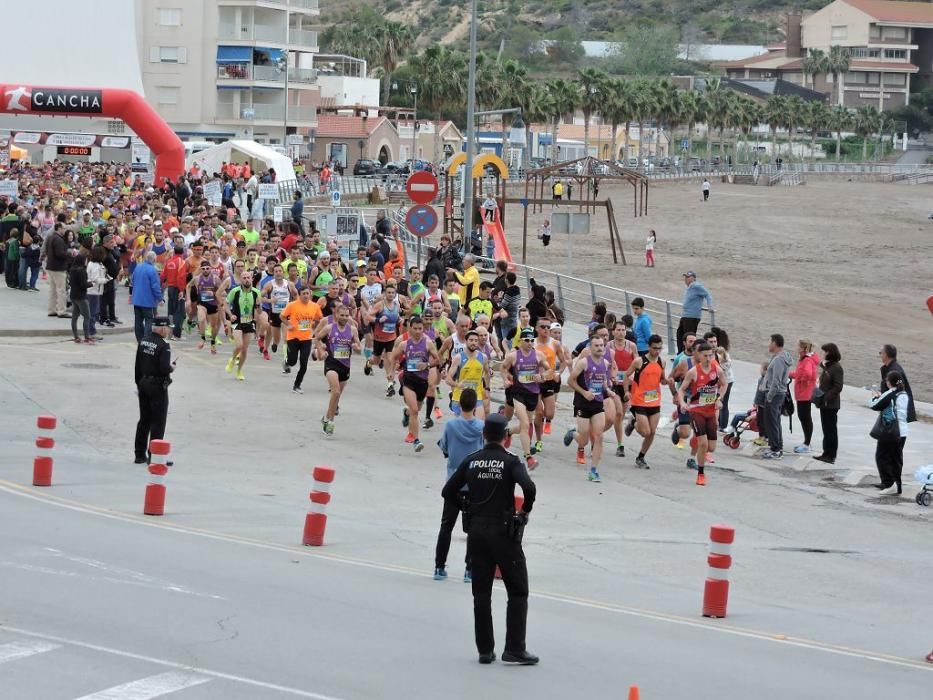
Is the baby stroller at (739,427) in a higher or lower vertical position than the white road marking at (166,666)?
lower

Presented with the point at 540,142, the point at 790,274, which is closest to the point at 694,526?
the point at 790,274

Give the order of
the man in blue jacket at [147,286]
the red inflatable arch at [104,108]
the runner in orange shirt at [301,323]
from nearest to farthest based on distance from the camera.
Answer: the runner in orange shirt at [301,323], the man in blue jacket at [147,286], the red inflatable arch at [104,108]

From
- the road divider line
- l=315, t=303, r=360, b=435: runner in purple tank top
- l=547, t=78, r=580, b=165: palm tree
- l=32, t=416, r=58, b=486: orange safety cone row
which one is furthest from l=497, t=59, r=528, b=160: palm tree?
the road divider line

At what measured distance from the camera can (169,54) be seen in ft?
276

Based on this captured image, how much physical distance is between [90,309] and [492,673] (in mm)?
17705

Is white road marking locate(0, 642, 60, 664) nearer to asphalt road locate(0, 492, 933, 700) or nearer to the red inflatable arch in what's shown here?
asphalt road locate(0, 492, 933, 700)

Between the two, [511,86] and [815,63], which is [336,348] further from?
[815,63]

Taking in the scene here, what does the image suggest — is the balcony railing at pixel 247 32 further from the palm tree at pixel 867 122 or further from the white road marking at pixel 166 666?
the palm tree at pixel 867 122

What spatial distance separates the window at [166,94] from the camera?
84.4 meters

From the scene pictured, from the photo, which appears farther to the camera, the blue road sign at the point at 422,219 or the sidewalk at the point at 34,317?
the blue road sign at the point at 422,219

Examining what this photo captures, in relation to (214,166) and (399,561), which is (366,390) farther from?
(214,166)

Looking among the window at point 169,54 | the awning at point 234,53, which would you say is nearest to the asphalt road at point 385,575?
the awning at point 234,53

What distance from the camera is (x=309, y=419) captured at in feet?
65.5

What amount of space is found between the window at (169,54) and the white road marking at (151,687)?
7874 centimetres
